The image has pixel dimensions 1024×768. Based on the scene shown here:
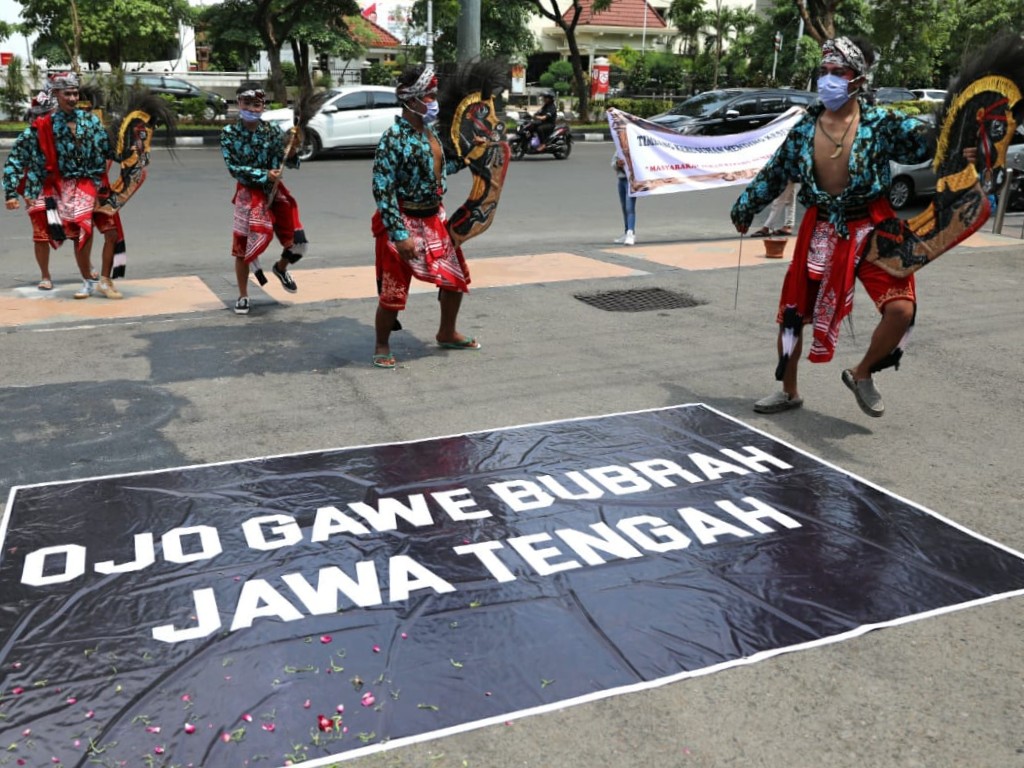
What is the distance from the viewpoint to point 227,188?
1609cm

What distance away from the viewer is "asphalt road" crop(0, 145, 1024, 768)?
9.46ft

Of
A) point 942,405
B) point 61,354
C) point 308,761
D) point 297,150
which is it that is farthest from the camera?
point 297,150

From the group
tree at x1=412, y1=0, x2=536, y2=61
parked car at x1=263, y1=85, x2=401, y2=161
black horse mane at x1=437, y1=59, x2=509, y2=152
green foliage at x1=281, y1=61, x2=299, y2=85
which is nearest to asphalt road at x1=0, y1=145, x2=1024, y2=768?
black horse mane at x1=437, y1=59, x2=509, y2=152

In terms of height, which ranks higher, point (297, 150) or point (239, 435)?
point (297, 150)

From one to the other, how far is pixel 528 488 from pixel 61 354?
362cm

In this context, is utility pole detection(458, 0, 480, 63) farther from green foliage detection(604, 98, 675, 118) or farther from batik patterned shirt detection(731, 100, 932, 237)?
green foliage detection(604, 98, 675, 118)

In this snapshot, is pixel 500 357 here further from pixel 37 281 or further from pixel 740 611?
pixel 37 281

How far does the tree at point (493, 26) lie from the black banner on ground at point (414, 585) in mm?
30795

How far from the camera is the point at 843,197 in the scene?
5.13m

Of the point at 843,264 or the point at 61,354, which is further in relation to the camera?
the point at 61,354

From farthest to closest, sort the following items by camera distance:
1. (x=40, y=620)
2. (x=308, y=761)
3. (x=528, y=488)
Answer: (x=528, y=488)
(x=40, y=620)
(x=308, y=761)

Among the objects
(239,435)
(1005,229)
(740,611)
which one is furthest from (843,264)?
(1005,229)

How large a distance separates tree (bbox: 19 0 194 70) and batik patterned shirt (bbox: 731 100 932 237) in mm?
28416

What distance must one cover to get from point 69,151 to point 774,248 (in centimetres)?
643
